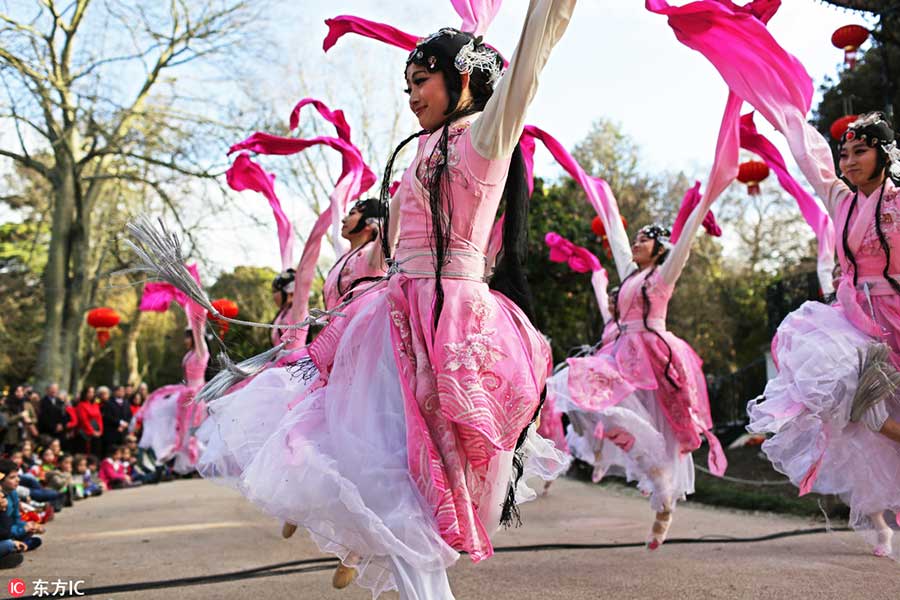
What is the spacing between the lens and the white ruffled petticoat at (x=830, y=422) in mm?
3541

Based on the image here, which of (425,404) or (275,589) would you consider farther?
(275,589)

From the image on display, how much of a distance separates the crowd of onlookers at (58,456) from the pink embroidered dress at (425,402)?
3.40 meters

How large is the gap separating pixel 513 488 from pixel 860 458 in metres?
1.77

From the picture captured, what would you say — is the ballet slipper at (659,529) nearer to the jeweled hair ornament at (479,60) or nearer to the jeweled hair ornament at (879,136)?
the jeweled hair ornament at (879,136)

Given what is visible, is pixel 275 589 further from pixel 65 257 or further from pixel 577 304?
pixel 65 257

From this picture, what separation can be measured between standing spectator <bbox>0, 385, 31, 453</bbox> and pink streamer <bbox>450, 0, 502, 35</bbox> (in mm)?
6848

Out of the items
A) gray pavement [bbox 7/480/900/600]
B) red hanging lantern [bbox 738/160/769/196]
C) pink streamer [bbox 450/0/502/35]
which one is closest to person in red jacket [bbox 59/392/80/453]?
gray pavement [bbox 7/480/900/600]

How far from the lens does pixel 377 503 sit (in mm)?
2314

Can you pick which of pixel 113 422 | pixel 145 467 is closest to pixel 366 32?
pixel 113 422

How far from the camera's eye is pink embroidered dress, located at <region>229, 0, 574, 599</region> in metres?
2.32

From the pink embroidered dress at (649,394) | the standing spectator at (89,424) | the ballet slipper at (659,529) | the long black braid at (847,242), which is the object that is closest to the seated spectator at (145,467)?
the standing spectator at (89,424)

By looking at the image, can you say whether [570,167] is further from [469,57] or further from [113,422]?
[113,422]

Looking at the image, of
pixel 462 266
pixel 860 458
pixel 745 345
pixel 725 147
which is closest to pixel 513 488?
pixel 462 266

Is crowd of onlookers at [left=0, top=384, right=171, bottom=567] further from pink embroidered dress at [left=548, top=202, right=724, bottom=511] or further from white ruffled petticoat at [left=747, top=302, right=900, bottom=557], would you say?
white ruffled petticoat at [left=747, top=302, right=900, bottom=557]
